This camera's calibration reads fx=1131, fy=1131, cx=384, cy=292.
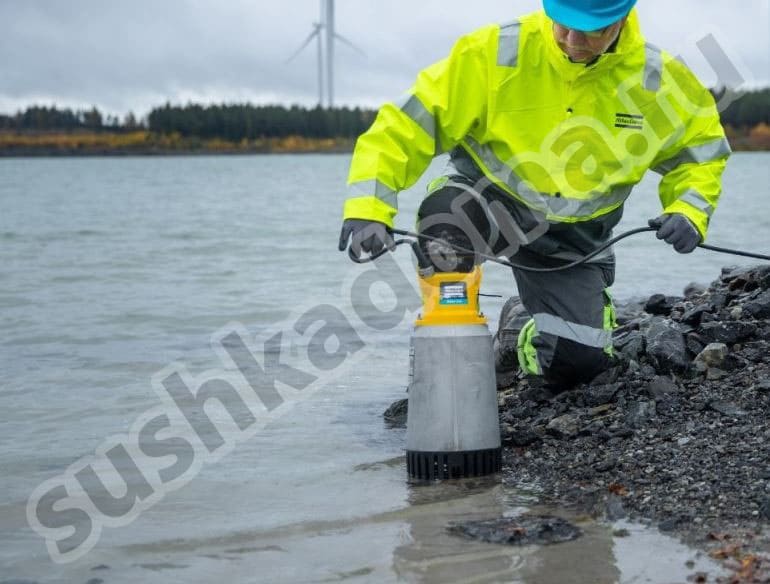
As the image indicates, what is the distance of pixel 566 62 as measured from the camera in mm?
3883

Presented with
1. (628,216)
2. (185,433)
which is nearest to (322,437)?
(185,433)

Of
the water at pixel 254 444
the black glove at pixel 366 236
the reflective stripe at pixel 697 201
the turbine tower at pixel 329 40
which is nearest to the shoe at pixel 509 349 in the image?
the water at pixel 254 444

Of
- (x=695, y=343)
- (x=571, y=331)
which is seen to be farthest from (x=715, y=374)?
(x=571, y=331)

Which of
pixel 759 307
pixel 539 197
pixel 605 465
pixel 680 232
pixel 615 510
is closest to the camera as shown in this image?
pixel 615 510

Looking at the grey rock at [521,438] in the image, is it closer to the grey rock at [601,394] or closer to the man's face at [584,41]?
the grey rock at [601,394]

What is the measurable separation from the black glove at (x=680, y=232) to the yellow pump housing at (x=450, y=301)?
68cm

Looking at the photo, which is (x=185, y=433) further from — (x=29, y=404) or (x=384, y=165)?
(x=384, y=165)

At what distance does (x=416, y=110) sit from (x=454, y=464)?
1.20 meters

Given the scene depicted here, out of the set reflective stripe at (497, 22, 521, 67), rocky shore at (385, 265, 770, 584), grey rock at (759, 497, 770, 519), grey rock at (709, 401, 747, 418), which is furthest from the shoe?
grey rock at (759, 497, 770, 519)

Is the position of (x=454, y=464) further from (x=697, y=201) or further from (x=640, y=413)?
(x=697, y=201)

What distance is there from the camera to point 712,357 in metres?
4.60

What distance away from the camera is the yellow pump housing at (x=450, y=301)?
12.2 ft

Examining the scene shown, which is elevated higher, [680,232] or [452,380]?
[680,232]

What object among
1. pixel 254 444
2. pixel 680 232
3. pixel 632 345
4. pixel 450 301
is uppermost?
pixel 680 232
